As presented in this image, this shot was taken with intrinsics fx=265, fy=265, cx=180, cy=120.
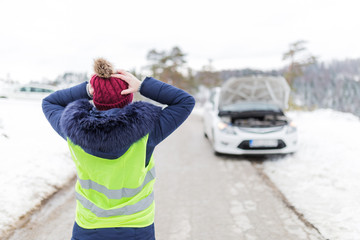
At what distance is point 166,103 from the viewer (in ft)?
4.80

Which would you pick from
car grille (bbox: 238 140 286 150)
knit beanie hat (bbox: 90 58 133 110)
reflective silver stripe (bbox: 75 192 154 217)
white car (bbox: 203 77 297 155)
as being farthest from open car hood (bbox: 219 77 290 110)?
knit beanie hat (bbox: 90 58 133 110)

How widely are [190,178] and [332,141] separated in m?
4.44

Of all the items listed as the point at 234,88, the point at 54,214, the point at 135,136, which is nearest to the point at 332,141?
the point at 234,88

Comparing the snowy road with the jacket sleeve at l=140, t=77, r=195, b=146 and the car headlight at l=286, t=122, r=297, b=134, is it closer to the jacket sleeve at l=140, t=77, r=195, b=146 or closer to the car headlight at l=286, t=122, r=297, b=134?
the car headlight at l=286, t=122, r=297, b=134

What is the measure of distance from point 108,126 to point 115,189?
13.9 inches

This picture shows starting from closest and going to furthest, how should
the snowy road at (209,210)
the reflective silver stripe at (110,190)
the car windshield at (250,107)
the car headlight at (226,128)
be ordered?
Result: the reflective silver stripe at (110,190) → the snowy road at (209,210) → the car headlight at (226,128) → the car windshield at (250,107)

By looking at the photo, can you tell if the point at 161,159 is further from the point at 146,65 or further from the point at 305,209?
the point at 146,65

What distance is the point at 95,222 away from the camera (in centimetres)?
139

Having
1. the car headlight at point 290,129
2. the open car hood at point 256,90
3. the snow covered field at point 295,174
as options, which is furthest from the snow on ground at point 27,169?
the car headlight at point 290,129

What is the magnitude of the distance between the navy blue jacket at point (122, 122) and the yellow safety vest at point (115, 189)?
0.04 m

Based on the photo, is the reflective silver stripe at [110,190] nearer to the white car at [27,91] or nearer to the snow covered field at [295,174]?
the snow covered field at [295,174]

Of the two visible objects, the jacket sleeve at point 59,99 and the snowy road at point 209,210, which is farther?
the snowy road at point 209,210

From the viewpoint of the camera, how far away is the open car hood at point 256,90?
26.9ft

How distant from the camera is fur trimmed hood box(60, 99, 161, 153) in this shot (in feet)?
3.95
